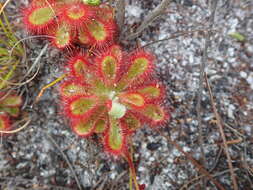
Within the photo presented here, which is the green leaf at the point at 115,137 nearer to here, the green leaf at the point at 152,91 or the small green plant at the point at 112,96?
the small green plant at the point at 112,96

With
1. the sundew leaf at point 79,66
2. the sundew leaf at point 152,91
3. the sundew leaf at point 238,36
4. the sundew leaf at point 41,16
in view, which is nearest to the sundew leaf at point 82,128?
the sundew leaf at point 79,66

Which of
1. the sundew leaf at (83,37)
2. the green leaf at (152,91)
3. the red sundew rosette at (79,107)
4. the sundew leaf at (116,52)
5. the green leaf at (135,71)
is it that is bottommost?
the red sundew rosette at (79,107)

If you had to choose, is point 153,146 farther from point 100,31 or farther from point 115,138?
point 100,31

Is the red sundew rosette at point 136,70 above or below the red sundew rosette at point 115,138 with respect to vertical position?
above

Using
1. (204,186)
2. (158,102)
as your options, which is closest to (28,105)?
(158,102)

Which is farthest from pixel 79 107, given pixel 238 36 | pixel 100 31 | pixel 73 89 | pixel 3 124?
pixel 238 36

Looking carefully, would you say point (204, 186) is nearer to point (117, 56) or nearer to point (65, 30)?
point (117, 56)
